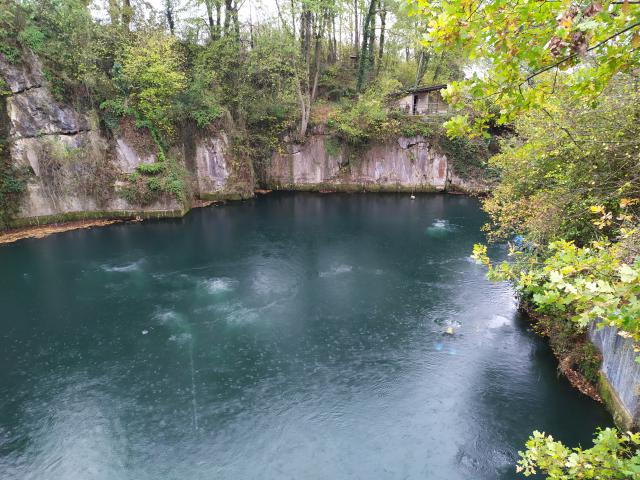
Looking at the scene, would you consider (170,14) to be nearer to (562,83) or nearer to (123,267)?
(123,267)

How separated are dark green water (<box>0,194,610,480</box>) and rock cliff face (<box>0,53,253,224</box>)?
3635 millimetres

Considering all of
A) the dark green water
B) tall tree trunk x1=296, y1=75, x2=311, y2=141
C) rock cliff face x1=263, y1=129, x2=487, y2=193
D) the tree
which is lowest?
the dark green water

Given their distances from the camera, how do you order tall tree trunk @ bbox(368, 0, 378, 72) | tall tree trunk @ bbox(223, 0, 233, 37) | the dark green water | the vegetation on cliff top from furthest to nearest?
tall tree trunk @ bbox(368, 0, 378, 72) → tall tree trunk @ bbox(223, 0, 233, 37) → the dark green water → the vegetation on cliff top

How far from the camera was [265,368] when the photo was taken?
11.8m

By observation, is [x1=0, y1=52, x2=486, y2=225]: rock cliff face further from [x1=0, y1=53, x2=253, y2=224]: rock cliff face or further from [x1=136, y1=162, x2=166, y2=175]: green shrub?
[x1=136, y1=162, x2=166, y2=175]: green shrub

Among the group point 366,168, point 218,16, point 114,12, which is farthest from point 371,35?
point 114,12

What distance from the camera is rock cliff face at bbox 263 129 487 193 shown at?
32781mm

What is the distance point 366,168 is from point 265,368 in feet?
79.1

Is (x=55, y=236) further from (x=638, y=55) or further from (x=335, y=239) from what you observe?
(x=638, y=55)

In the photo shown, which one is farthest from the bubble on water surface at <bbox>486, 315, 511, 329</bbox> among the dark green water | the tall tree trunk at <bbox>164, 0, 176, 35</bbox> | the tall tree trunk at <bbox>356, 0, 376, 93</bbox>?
the tall tree trunk at <bbox>164, 0, 176, 35</bbox>

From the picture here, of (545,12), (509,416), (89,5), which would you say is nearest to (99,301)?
(509,416)

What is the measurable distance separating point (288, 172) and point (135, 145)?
12058 millimetres

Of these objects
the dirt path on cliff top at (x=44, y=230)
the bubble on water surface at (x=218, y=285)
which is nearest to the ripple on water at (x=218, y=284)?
the bubble on water surface at (x=218, y=285)

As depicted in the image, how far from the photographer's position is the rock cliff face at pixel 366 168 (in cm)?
3278
